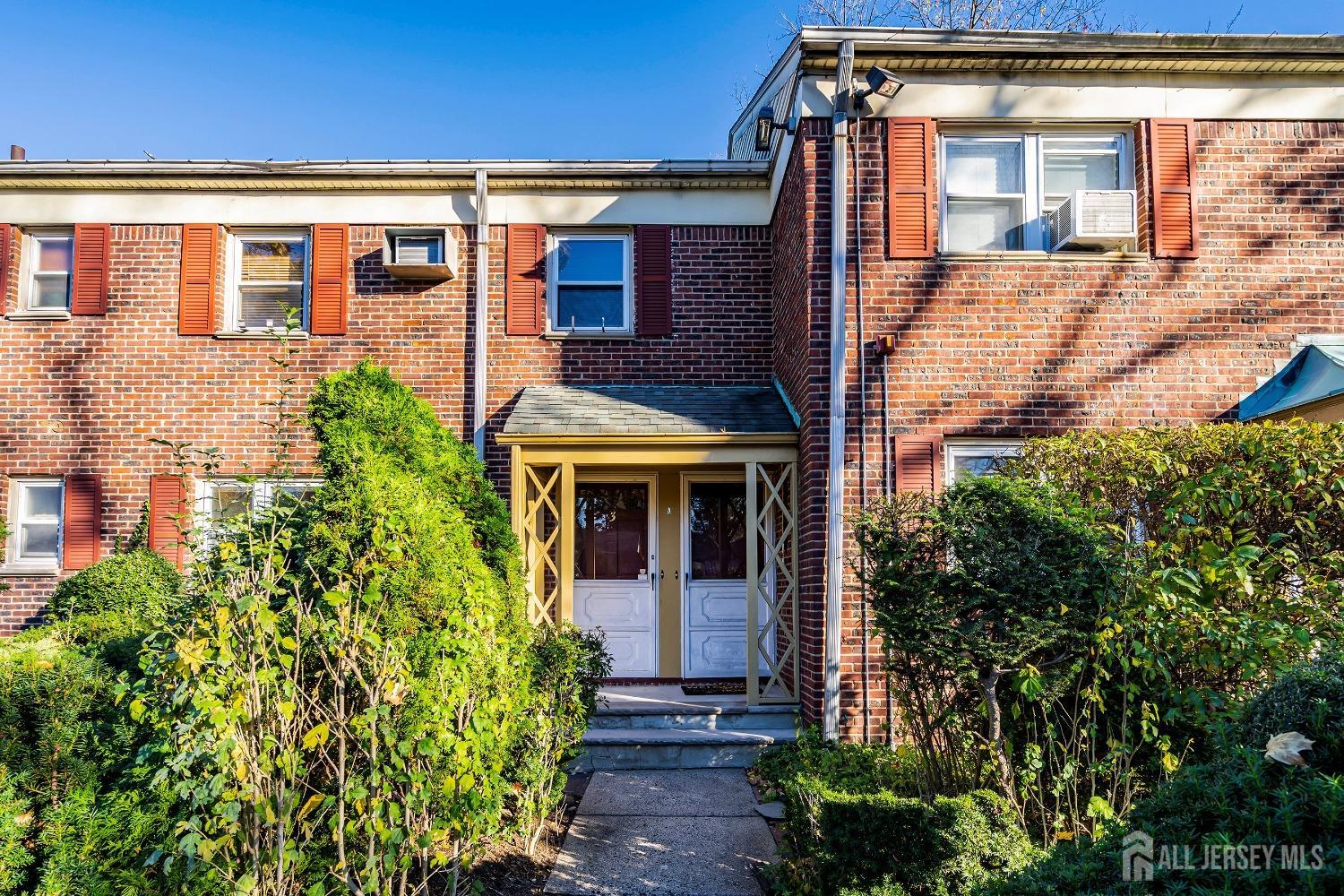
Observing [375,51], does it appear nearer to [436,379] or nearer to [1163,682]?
[436,379]

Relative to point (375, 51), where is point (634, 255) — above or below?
below

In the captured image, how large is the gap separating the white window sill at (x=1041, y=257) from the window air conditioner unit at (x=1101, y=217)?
0.13 m

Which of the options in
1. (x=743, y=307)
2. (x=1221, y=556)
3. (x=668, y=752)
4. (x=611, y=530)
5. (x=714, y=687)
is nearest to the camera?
(x=1221, y=556)

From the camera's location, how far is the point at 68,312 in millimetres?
8297

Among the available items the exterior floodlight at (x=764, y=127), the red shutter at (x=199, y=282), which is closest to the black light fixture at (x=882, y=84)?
the exterior floodlight at (x=764, y=127)

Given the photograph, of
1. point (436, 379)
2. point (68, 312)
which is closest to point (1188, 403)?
point (436, 379)

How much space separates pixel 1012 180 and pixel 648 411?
3941 millimetres

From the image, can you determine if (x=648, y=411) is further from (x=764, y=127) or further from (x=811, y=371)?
(x=764, y=127)

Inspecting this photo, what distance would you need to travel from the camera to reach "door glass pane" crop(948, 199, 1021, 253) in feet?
23.2

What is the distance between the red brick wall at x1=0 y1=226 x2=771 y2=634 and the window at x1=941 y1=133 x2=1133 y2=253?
82.6 inches

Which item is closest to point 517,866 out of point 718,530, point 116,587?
point 718,530

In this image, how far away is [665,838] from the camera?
492cm

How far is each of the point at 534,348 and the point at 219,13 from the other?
600 centimetres

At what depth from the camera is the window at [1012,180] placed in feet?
23.2
